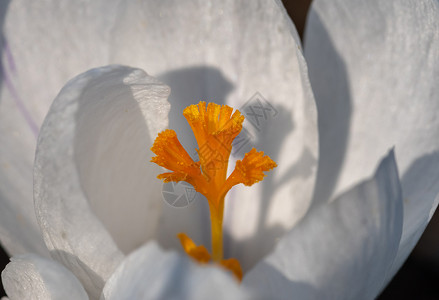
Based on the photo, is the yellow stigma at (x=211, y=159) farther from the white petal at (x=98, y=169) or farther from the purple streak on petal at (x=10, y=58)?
the purple streak on petal at (x=10, y=58)

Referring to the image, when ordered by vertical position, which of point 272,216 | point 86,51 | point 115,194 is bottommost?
point 272,216

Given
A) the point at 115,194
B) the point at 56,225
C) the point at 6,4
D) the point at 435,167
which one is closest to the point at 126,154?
the point at 115,194

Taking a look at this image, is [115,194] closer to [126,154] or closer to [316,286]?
[126,154]

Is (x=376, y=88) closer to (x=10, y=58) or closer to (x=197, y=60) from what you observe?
(x=197, y=60)

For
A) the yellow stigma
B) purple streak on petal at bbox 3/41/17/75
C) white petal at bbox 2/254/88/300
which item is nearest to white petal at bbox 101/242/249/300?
white petal at bbox 2/254/88/300

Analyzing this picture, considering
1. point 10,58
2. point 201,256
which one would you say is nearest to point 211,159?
point 201,256

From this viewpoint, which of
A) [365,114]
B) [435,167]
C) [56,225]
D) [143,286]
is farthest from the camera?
[365,114]

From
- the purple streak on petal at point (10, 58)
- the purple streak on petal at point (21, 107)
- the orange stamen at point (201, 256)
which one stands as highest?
the purple streak on petal at point (10, 58)

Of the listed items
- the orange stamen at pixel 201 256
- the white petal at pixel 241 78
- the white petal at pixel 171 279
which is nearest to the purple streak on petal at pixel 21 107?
the white petal at pixel 241 78
